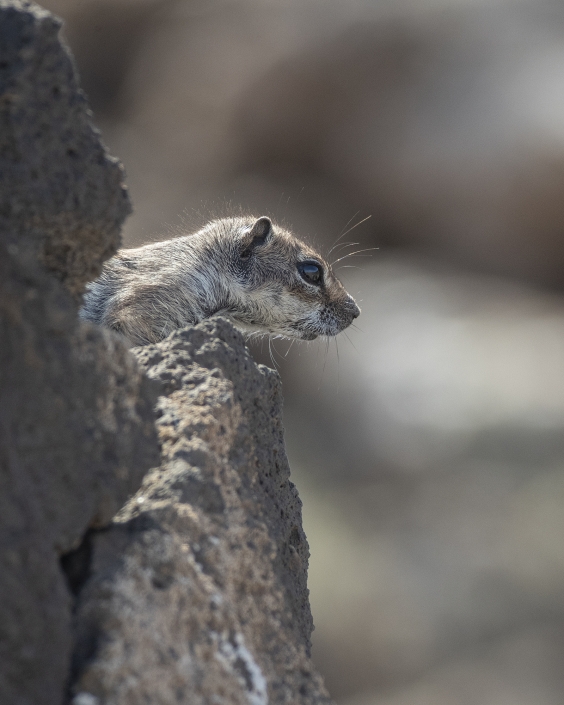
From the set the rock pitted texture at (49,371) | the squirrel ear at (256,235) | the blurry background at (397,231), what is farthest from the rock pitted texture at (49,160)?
the blurry background at (397,231)

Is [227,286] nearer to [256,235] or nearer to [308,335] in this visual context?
[256,235]

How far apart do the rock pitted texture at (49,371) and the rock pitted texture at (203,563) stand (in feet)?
0.25

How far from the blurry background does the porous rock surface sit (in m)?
7.15

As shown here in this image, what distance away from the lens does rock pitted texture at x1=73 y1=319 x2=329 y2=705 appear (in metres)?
1.49

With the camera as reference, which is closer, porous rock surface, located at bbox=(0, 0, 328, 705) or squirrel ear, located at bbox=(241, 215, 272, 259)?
porous rock surface, located at bbox=(0, 0, 328, 705)

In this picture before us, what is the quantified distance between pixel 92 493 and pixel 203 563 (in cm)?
33

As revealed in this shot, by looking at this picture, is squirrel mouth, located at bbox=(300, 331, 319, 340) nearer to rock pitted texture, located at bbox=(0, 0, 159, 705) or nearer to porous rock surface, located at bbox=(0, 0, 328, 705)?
porous rock surface, located at bbox=(0, 0, 328, 705)

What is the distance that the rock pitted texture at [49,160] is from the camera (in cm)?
164

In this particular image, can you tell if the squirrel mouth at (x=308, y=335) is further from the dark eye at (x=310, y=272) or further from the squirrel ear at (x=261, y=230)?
the squirrel ear at (x=261, y=230)

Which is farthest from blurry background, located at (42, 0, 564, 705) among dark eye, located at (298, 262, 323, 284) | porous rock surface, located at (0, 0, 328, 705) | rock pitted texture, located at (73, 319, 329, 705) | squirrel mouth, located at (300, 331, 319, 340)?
porous rock surface, located at (0, 0, 328, 705)

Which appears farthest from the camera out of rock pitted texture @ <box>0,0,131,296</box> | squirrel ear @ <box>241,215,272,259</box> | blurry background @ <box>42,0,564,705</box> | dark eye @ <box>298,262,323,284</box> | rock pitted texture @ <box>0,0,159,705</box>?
blurry background @ <box>42,0,564,705</box>

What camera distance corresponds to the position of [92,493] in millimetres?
1561

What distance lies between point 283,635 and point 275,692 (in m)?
0.16

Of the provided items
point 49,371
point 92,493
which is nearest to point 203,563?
point 92,493
